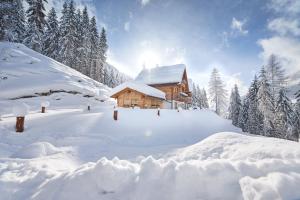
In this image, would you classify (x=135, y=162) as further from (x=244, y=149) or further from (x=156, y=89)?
(x=156, y=89)

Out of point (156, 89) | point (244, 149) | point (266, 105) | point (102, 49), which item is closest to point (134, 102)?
point (156, 89)

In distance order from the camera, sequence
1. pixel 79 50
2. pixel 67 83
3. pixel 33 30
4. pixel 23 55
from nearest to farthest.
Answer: pixel 67 83
pixel 23 55
pixel 33 30
pixel 79 50

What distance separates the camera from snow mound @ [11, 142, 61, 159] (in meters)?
5.38

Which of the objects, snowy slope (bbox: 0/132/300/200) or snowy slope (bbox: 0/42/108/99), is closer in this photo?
snowy slope (bbox: 0/132/300/200)

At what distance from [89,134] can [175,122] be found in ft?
18.8

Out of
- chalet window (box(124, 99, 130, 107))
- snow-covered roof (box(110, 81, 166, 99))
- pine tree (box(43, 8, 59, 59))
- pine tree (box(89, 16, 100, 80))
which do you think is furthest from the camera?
pine tree (box(89, 16, 100, 80))

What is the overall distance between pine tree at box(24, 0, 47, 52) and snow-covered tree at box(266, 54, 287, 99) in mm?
41822

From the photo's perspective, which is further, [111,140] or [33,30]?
[33,30]

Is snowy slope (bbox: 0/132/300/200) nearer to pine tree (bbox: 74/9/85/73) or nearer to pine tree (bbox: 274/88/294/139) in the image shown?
pine tree (bbox: 274/88/294/139)

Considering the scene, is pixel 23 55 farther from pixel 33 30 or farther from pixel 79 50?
pixel 79 50

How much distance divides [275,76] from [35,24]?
4374 centimetres

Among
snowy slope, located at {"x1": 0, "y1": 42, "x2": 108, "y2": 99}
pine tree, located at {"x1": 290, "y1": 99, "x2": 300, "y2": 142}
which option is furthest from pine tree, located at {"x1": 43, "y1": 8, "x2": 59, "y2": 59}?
pine tree, located at {"x1": 290, "y1": 99, "x2": 300, "y2": 142}

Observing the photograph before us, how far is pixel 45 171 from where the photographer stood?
3.81m

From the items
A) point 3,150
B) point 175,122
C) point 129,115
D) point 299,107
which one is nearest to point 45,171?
point 3,150
